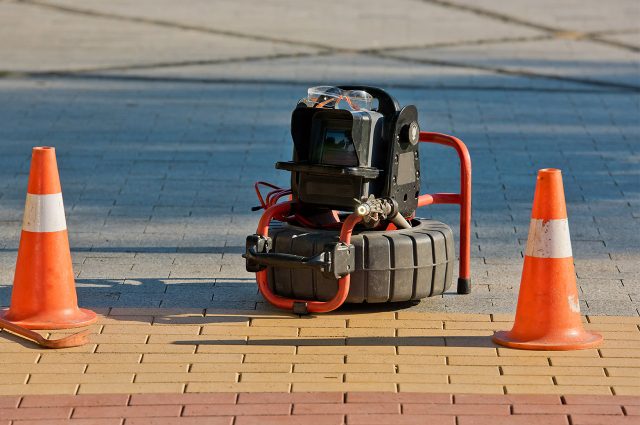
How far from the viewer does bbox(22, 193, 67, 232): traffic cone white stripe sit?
17.8 ft

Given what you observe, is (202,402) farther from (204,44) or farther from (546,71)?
(204,44)

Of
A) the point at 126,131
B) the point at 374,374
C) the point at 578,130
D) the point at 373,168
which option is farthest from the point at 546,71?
the point at 374,374

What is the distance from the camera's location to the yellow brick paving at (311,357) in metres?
4.71

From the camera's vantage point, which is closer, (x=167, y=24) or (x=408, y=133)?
(x=408, y=133)

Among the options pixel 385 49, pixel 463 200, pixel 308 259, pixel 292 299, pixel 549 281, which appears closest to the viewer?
pixel 549 281

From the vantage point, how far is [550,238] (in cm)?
516

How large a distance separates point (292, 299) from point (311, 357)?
2.15ft

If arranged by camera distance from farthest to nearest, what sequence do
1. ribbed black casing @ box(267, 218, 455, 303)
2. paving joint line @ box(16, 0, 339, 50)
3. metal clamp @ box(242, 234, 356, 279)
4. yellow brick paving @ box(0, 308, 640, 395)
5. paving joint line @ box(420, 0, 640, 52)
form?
1. paving joint line @ box(420, 0, 640, 52)
2. paving joint line @ box(16, 0, 339, 50)
3. ribbed black casing @ box(267, 218, 455, 303)
4. metal clamp @ box(242, 234, 356, 279)
5. yellow brick paving @ box(0, 308, 640, 395)

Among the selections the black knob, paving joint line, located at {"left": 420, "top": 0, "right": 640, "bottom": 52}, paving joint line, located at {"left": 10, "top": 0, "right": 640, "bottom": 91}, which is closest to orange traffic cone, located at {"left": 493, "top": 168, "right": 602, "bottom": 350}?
the black knob

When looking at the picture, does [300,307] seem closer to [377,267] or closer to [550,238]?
[377,267]

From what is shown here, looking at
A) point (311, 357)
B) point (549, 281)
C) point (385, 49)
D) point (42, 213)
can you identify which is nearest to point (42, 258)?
point (42, 213)

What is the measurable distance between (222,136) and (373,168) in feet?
15.3

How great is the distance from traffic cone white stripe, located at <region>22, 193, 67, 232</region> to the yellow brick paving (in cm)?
49

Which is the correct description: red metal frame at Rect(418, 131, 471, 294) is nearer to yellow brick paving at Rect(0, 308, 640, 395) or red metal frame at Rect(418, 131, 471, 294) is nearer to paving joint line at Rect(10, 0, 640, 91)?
yellow brick paving at Rect(0, 308, 640, 395)
